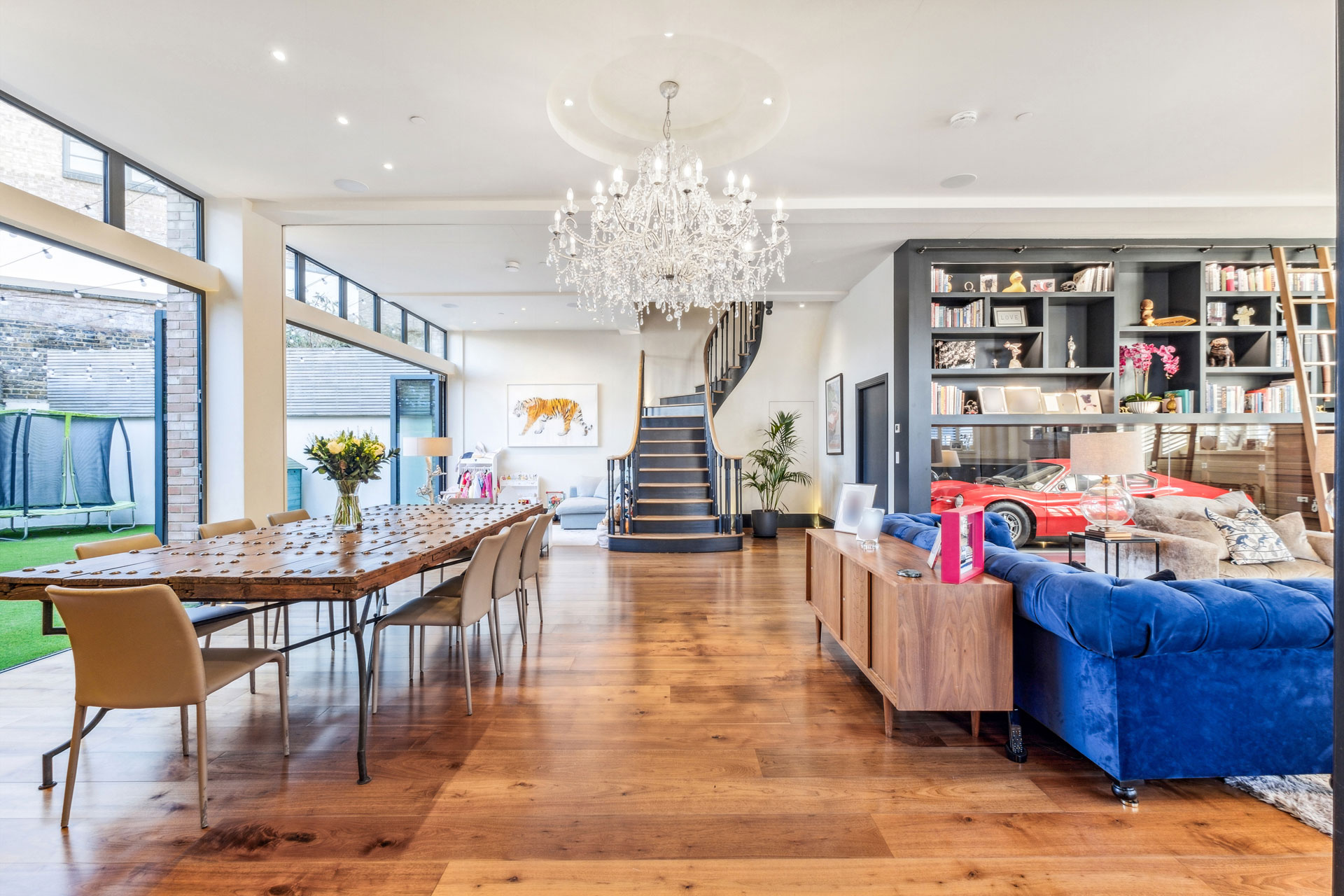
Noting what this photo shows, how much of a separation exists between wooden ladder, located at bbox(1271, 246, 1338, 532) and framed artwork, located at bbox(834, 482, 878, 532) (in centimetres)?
421

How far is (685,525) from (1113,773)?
5.15m

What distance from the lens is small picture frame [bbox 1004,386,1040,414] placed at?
17.6ft

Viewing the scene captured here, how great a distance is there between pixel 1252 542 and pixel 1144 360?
265 cm

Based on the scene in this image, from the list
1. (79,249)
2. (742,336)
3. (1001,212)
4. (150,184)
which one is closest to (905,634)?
(1001,212)

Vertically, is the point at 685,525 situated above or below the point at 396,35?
below

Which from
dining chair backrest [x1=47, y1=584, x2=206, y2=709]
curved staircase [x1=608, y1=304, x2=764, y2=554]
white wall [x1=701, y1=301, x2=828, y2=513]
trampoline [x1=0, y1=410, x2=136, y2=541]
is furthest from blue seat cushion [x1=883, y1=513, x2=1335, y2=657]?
white wall [x1=701, y1=301, x2=828, y2=513]

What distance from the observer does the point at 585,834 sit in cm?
177

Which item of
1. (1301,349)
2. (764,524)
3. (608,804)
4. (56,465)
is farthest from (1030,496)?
(56,465)

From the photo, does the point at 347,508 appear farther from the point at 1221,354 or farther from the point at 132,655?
the point at 1221,354

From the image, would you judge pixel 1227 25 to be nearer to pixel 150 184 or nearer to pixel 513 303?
pixel 150 184

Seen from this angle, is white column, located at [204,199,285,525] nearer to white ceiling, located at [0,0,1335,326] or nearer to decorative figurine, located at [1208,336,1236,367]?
white ceiling, located at [0,0,1335,326]

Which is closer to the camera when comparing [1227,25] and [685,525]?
[1227,25]

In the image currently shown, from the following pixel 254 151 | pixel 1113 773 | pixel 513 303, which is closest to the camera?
pixel 1113 773

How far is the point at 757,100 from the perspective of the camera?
3396 mm
